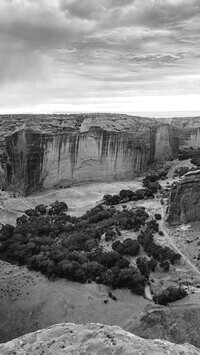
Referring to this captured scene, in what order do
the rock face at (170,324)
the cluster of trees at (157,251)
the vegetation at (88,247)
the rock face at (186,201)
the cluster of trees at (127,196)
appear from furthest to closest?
the cluster of trees at (127,196), the rock face at (186,201), the cluster of trees at (157,251), the vegetation at (88,247), the rock face at (170,324)

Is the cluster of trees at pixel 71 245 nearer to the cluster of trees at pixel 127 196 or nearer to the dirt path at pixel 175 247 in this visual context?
the dirt path at pixel 175 247

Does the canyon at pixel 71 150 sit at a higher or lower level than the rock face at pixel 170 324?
higher

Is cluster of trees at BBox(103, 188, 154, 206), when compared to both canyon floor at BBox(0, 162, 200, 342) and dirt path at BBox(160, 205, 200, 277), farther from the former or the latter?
Result: canyon floor at BBox(0, 162, 200, 342)

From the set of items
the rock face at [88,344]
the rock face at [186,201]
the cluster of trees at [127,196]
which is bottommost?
the cluster of trees at [127,196]

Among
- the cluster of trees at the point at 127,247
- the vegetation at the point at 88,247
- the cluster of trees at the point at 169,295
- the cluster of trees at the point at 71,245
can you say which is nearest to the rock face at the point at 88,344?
the cluster of trees at the point at 169,295

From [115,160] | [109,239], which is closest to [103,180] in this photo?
[115,160]

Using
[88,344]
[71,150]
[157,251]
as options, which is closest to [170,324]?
[157,251]

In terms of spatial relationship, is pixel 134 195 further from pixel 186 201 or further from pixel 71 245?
pixel 71 245

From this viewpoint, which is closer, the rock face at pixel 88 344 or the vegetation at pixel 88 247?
the rock face at pixel 88 344
